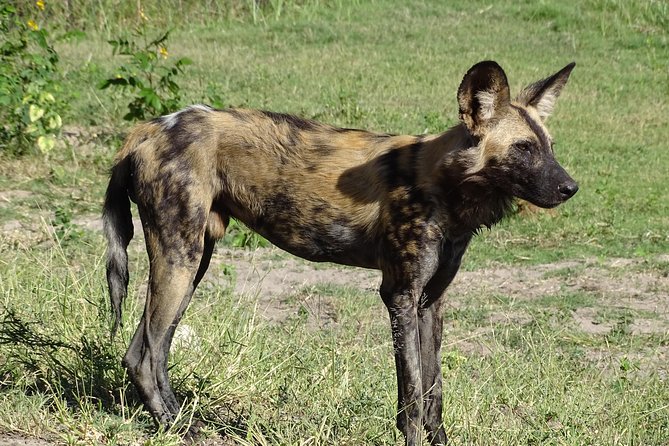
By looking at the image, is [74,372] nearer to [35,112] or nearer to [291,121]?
[291,121]

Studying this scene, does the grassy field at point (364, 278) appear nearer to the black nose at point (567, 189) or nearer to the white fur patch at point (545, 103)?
the black nose at point (567, 189)

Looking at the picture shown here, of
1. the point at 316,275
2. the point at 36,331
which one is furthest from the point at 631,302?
the point at 36,331

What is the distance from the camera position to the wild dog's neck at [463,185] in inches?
156

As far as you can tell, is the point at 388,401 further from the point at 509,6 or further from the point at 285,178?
the point at 509,6

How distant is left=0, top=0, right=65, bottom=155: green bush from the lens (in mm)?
7480

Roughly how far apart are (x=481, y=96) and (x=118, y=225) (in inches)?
56.1

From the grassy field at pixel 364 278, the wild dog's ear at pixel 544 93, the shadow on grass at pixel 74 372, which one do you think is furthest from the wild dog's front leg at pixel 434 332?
the shadow on grass at pixel 74 372

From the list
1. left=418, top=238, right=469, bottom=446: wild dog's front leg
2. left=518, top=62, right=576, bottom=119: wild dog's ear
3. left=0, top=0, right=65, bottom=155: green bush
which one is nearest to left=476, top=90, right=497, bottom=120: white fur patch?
left=518, top=62, right=576, bottom=119: wild dog's ear

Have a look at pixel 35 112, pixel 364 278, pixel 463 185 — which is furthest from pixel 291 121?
pixel 35 112

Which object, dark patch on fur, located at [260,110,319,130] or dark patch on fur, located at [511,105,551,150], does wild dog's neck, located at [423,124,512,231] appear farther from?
dark patch on fur, located at [260,110,319,130]

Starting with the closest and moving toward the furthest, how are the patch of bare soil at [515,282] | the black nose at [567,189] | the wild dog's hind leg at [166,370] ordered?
the black nose at [567,189] < the wild dog's hind leg at [166,370] < the patch of bare soil at [515,282]

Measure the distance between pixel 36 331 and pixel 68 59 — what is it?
670cm

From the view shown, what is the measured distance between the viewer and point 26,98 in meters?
7.43

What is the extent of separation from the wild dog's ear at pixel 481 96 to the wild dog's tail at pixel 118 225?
1.20 metres
